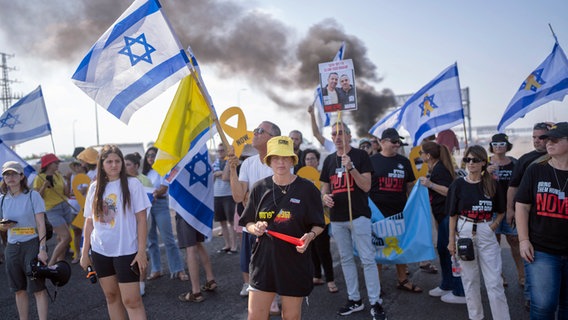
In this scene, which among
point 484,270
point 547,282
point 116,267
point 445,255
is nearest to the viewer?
point 547,282

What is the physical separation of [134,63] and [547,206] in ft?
12.8

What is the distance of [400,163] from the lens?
536 centimetres

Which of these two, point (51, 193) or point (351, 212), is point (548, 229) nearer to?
point (351, 212)

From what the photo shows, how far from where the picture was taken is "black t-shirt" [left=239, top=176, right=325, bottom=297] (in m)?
3.16

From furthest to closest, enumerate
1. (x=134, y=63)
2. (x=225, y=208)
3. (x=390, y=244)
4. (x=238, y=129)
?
(x=225, y=208) < (x=238, y=129) < (x=390, y=244) < (x=134, y=63)

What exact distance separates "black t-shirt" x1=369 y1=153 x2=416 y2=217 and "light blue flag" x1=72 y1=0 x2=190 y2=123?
8.68 feet

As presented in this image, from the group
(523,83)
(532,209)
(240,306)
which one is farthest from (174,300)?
(523,83)

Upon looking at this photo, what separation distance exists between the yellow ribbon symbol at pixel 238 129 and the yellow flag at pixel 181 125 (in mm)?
1015

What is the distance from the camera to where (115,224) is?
3.64 m

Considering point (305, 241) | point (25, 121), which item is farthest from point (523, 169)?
point (25, 121)

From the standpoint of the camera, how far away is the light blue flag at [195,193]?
521 cm

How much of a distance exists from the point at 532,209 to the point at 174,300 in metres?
4.07

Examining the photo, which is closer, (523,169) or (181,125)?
(523,169)

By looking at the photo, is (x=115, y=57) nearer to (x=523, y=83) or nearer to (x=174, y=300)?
(x=174, y=300)
